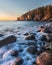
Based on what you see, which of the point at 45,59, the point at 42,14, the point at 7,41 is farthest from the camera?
the point at 42,14

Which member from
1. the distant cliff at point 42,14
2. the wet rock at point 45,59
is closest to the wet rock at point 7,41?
the wet rock at point 45,59

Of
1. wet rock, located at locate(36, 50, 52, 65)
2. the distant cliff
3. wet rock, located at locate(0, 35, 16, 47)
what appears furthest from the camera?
the distant cliff

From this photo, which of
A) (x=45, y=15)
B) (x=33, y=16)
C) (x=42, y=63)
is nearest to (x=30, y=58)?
(x=42, y=63)

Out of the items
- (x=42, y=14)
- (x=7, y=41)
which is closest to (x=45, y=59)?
(x=7, y=41)

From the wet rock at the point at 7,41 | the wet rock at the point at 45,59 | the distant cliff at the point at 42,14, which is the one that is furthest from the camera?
the distant cliff at the point at 42,14

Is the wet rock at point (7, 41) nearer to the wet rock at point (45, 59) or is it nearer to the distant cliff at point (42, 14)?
the wet rock at point (45, 59)

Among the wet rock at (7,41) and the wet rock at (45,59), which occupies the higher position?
the wet rock at (7,41)

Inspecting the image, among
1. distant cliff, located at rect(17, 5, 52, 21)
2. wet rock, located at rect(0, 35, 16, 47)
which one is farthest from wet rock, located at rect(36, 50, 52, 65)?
distant cliff, located at rect(17, 5, 52, 21)

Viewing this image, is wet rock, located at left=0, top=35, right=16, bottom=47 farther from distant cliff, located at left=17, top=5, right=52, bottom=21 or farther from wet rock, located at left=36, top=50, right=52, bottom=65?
distant cliff, located at left=17, top=5, right=52, bottom=21

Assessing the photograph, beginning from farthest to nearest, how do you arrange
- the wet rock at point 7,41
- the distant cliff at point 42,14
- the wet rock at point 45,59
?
the distant cliff at point 42,14 → the wet rock at point 7,41 → the wet rock at point 45,59

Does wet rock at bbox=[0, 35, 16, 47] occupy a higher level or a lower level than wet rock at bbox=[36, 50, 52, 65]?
higher

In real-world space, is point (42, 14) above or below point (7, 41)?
below

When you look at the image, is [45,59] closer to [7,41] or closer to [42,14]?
[7,41]

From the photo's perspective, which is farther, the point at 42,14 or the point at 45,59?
the point at 42,14
